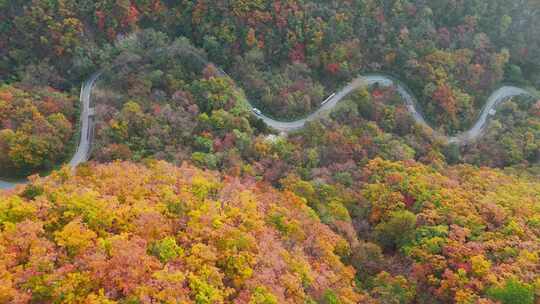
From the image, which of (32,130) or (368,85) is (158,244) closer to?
(32,130)

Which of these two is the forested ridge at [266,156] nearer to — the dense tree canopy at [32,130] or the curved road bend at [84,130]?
the dense tree canopy at [32,130]

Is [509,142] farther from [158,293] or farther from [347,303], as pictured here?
[158,293]

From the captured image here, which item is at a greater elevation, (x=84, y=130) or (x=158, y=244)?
(x=84, y=130)

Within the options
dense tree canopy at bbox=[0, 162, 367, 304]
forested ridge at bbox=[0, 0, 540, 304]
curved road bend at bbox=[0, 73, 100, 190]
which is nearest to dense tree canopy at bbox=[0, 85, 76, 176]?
forested ridge at bbox=[0, 0, 540, 304]

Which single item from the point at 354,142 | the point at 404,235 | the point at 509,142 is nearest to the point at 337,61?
the point at 354,142

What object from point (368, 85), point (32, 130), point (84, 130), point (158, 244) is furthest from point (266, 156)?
point (32, 130)
